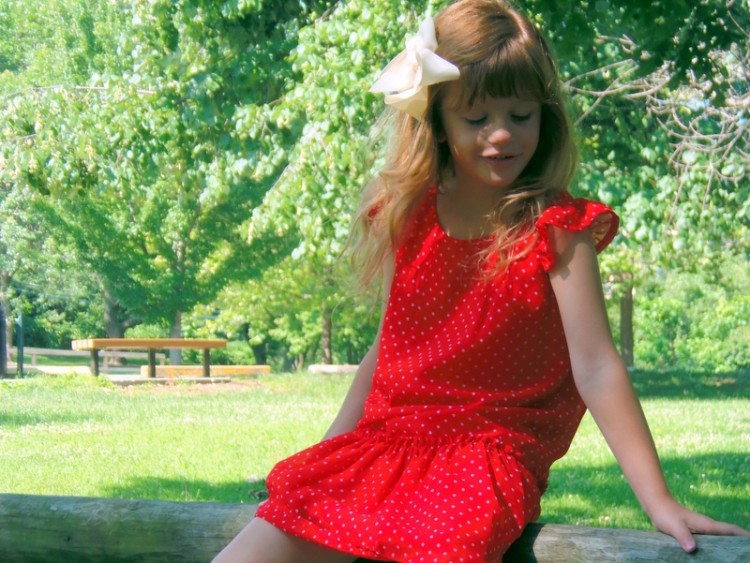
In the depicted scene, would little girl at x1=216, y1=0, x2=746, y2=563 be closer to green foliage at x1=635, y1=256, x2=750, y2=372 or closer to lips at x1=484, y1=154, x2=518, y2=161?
lips at x1=484, y1=154, x2=518, y2=161

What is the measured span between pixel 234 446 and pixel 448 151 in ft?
18.6

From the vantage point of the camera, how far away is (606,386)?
2000 millimetres

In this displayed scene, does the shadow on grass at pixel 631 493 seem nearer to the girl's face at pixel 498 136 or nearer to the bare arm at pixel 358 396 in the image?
the bare arm at pixel 358 396

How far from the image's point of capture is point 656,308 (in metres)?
27.4

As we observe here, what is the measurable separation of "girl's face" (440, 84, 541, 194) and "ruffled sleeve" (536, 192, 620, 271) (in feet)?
0.41

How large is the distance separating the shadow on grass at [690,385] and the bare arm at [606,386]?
11.0m

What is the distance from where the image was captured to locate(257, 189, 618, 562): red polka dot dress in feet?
6.39

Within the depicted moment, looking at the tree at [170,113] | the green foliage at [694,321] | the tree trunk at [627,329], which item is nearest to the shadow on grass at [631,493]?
the tree at [170,113]

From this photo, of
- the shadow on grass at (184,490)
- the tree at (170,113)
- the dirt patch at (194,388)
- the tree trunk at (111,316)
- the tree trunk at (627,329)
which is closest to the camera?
the shadow on grass at (184,490)

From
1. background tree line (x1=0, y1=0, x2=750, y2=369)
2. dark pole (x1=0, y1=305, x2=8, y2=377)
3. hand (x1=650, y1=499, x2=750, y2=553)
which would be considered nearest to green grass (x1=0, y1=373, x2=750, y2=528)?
background tree line (x1=0, y1=0, x2=750, y2=369)

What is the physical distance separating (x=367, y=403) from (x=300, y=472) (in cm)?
24

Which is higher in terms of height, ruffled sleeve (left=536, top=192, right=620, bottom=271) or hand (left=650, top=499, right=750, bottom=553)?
ruffled sleeve (left=536, top=192, right=620, bottom=271)

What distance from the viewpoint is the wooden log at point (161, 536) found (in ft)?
6.30

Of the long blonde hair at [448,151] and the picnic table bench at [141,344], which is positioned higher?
the long blonde hair at [448,151]
